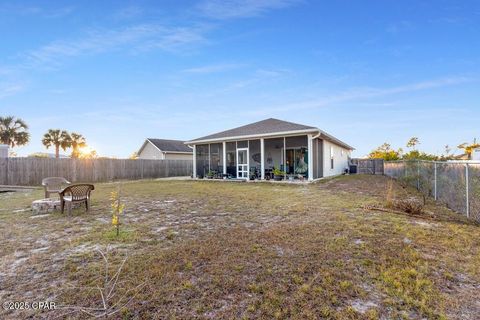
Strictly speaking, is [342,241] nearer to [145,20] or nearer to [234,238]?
[234,238]

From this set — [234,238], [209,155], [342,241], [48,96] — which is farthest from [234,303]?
[48,96]

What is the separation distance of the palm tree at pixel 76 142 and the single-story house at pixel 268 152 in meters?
16.4

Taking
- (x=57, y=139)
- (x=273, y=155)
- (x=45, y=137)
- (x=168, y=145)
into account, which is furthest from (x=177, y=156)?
(x=45, y=137)

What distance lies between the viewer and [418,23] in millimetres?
10922

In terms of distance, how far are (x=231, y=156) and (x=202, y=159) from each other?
2993 millimetres

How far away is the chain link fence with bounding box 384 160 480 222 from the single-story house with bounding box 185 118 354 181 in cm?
591

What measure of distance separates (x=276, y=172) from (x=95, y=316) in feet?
43.8

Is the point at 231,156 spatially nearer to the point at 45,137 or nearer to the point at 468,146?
the point at 468,146

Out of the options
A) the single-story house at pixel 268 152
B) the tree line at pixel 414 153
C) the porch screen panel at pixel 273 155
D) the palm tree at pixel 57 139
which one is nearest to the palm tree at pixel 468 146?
the tree line at pixel 414 153

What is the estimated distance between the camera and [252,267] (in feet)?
9.82

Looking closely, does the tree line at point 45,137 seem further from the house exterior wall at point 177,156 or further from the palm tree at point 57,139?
the house exterior wall at point 177,156

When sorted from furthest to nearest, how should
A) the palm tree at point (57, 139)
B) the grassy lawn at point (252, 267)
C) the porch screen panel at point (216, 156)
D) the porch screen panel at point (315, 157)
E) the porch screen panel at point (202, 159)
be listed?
the palm tree at point (57, 139)
the porch screen panel at point (202, 159)
the porch screen panel at point (216, 156)
the porch screen panel at point (315, 157)
the grassy lawn at point (252, 267)

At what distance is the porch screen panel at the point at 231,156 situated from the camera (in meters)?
17.2

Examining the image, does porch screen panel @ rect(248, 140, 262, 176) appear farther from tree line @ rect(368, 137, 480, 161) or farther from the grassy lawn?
the grassy lawn
